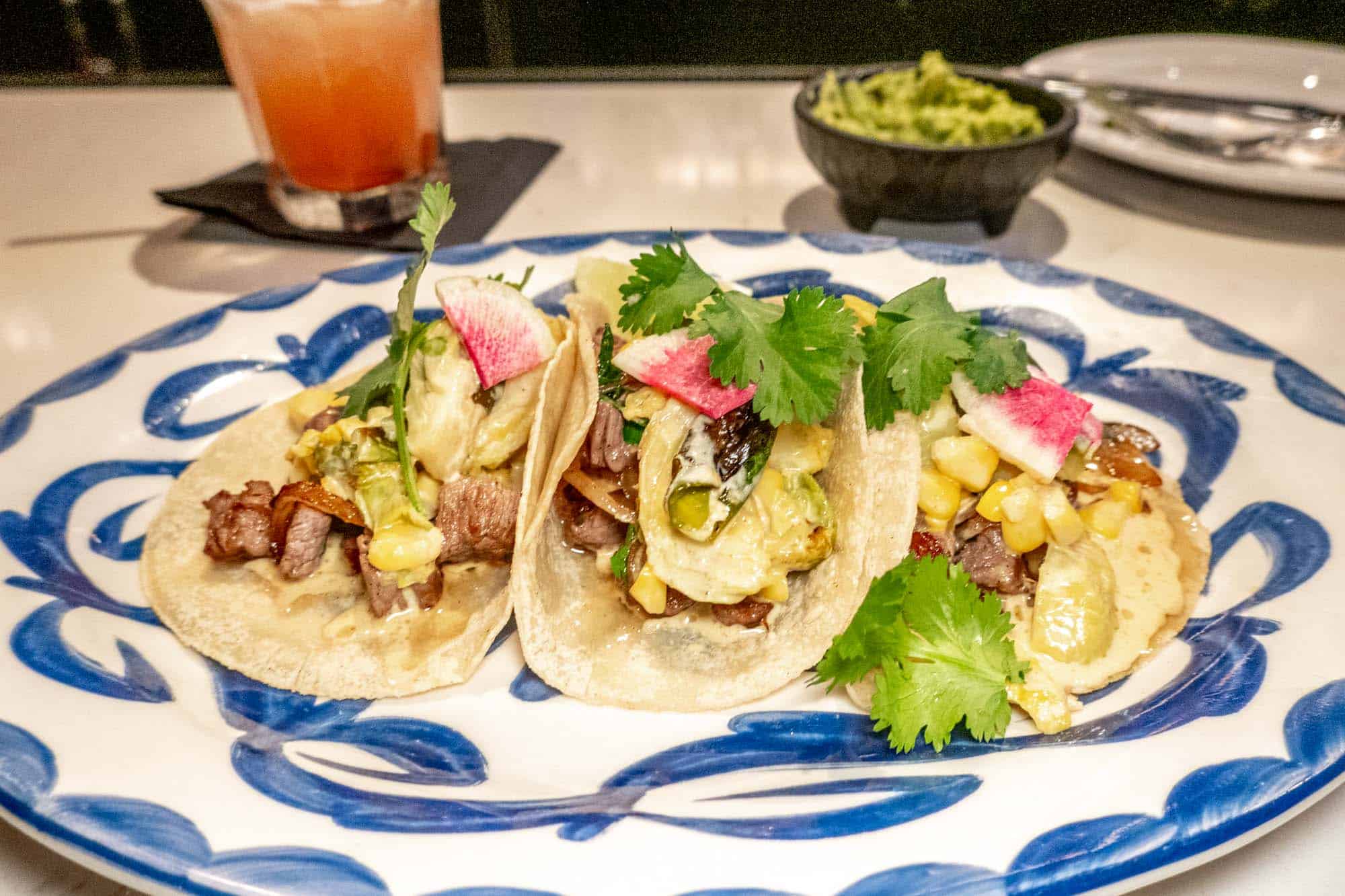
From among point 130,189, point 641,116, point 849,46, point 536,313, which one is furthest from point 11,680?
point 849,46

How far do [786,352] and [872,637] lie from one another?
0.65 m

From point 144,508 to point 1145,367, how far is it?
112 inches

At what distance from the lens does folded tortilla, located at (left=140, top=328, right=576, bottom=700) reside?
2.09m

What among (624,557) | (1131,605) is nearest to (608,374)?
(624,557)

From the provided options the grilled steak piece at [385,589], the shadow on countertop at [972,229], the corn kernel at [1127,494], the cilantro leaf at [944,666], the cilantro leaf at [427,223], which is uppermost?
the cilantro leaf at [427,223]

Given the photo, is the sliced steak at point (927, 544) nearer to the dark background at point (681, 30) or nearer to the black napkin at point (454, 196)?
the black napkin at point (454, 196)

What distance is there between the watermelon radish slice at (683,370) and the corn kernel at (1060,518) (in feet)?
2.56

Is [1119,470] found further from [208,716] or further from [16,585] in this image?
[16,585]

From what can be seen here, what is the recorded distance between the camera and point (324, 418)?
2592 millimetres

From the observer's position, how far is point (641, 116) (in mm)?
5617

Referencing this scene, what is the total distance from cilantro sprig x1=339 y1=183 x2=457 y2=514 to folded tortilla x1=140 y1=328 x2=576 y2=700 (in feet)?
0.91

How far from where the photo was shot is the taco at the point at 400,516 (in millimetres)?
2229

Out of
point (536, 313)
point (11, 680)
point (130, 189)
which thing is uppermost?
point (536, 313)

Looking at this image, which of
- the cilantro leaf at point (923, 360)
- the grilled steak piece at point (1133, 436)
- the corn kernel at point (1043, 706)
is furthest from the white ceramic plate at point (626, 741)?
the cilantro leaf at point (923, 360)
